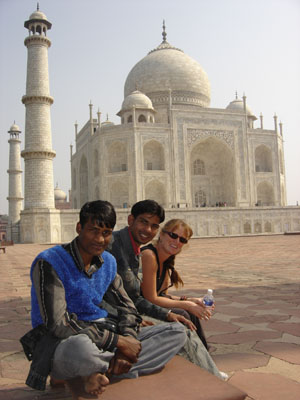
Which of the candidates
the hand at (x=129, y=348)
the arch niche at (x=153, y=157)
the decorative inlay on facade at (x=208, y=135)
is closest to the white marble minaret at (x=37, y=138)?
the arch niche at (x=153, y=157)

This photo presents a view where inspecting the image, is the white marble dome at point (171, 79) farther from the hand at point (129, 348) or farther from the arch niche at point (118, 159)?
the hand at point (129, 348)

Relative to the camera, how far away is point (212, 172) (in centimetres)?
2906

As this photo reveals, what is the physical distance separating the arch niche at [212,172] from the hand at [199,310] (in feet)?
84.2

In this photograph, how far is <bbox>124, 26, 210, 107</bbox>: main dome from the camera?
2941 cm

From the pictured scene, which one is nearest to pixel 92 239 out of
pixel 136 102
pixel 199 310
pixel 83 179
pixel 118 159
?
pixel 199 310

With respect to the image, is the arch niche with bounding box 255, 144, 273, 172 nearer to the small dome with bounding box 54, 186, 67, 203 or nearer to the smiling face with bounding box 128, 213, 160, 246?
the small dome with bounding box 54, 186, 67, 203

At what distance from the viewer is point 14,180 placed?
27.9m

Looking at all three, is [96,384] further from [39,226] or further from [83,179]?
[83,179]

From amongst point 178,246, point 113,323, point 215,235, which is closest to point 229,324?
point 178,246

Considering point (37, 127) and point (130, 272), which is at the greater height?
point (37, 127)

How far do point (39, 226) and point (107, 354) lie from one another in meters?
18.5

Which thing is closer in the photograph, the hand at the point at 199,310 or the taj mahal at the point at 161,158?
the hand at the point at 199,310

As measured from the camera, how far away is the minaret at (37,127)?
61.8 ft

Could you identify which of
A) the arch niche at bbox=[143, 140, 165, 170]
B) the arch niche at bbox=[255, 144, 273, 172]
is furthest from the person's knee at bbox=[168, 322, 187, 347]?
the arch niche at bbox=[255, 144, 273, 172]
